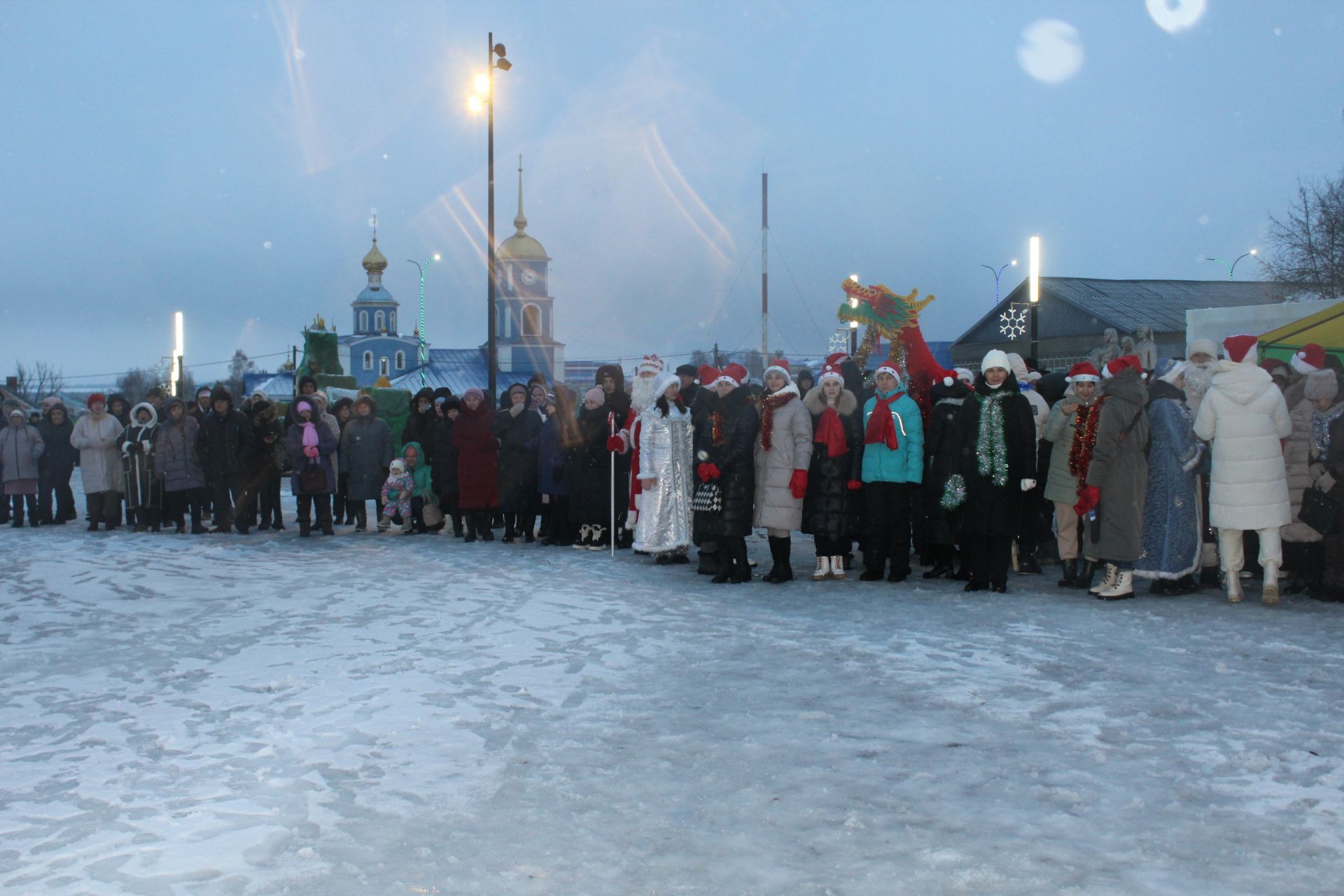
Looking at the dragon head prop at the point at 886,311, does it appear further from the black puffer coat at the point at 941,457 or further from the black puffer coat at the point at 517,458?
the black puffer coat at the point at 517,458

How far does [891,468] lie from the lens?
914 cm

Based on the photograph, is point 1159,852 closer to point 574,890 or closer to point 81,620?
point 574,890

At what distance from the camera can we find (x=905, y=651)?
21.5ft

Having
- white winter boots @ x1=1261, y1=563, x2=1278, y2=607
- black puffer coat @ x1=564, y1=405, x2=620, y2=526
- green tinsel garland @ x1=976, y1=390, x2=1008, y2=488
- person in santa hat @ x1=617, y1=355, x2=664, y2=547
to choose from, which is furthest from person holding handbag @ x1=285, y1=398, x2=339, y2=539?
white winter boots @ x1=1261, y1=563, x2=1278, y2=607

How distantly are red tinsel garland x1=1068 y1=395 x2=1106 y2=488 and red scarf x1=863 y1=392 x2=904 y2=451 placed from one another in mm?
1405

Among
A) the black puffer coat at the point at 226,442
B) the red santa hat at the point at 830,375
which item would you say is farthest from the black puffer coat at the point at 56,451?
the red santa hat at the point at 830,375

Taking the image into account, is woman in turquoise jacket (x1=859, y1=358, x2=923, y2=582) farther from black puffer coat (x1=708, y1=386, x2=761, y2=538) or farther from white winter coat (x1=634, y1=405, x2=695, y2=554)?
white winter coat (x1=634, y1=405, x2=695, y2=554)

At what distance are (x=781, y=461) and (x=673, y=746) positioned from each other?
4.75 m

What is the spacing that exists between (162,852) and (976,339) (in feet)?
137

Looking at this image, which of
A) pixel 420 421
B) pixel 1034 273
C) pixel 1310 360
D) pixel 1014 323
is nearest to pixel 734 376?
pixel 1310 360

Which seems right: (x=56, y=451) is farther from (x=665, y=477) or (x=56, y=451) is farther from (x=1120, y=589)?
(x=1120, y=589)

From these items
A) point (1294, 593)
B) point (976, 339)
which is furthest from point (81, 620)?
point (976, 339)

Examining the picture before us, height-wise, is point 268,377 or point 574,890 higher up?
point 268,377

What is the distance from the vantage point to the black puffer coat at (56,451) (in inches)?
610
